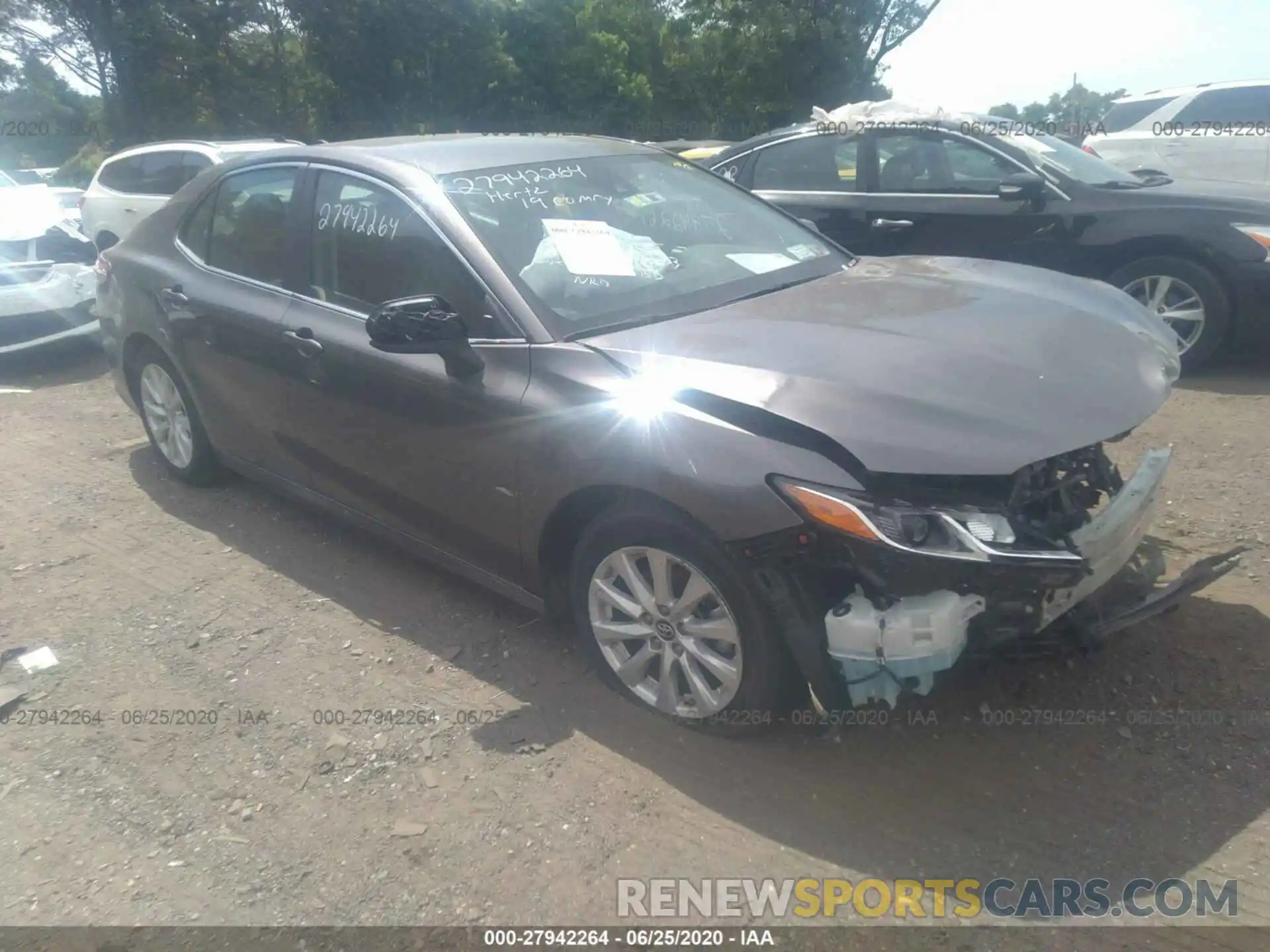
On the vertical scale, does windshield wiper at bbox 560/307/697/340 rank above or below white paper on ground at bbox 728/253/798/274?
below

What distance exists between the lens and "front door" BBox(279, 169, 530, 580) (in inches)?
134

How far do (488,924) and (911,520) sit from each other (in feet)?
4.71

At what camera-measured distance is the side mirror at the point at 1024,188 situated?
6.46m

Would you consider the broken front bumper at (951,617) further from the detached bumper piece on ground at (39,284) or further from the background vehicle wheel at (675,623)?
the detached bumper piece on ground at (39,284)

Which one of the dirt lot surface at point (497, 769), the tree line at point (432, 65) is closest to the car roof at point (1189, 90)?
the dirt lot surface at point (497, 769)

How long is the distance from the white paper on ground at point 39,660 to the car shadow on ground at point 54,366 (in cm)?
435

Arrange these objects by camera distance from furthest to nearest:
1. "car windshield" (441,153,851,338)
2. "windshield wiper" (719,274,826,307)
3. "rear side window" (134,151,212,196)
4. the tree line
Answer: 1. the tree line
2. "rear side window" (134,151,212,196)
3. "windshield wiper" (719,274,826,307)
4. "car windshield" (441,153,851,338)

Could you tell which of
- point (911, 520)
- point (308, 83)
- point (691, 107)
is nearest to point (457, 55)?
point (308, 83)

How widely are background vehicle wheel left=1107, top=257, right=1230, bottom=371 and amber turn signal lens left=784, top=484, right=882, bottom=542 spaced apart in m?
4.44

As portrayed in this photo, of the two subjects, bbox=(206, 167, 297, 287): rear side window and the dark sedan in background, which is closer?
bbox=(206, 167, 297, 287): rear side window

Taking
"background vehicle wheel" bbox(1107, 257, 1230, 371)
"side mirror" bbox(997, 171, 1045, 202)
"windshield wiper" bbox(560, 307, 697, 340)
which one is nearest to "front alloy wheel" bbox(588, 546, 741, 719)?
"windshield wiper" bbox(560, 307, 697, 340)

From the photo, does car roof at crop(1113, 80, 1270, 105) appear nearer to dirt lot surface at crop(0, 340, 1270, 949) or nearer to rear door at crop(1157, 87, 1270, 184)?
rear door at crop(1157, 87, 1270, 184)

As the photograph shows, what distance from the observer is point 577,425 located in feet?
10.3

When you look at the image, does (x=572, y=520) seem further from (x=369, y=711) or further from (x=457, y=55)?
(x=457, y=55)
